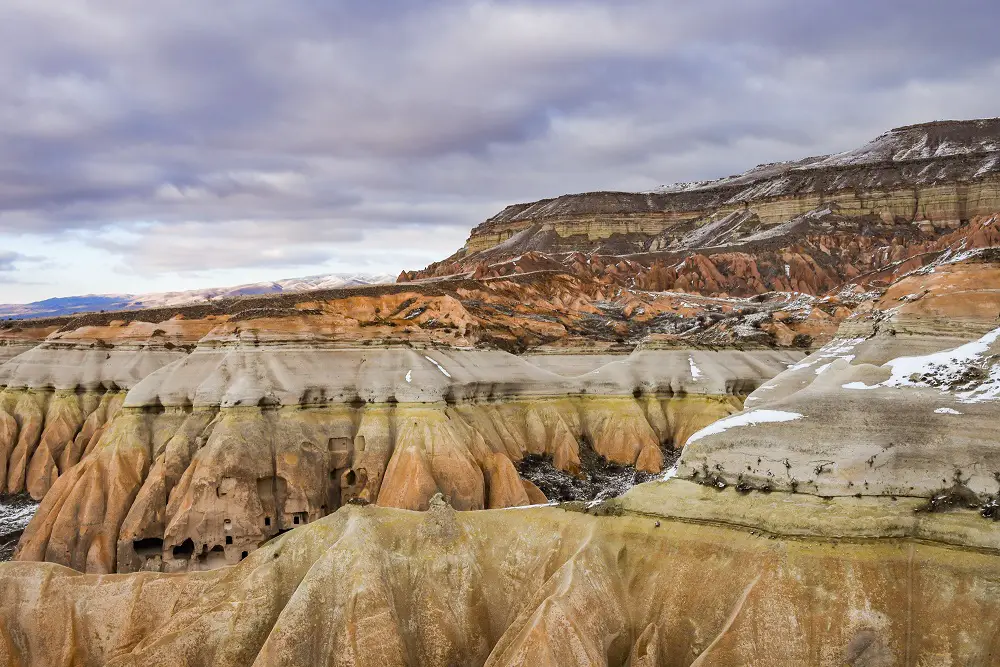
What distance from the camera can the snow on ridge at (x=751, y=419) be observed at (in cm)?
2473

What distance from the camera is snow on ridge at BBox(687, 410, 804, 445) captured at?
24.7 meters

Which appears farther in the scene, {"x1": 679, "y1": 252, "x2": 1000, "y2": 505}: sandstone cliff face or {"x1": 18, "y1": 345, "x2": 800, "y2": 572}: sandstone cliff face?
{"x1": 18, "y1": 345, "x2": 800, "y2": 572}: sandstone cliff face

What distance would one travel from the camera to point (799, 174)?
14612 cm

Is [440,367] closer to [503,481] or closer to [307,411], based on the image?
[307,411]

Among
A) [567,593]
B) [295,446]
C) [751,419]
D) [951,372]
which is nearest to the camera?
[567,593]

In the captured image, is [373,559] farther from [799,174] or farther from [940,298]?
[799,174]

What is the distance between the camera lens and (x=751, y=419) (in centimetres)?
2523

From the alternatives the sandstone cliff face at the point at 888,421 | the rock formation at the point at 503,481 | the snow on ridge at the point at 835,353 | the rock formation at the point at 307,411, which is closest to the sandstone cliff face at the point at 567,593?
the rock formation at the point at 503,481

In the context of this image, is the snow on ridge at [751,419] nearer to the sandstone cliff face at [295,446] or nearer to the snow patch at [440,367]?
the sandstone cliff face at [295,446]

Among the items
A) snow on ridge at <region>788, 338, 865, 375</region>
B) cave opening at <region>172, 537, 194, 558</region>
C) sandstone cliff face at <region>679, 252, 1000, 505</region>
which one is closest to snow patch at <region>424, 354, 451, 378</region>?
cave opening at <region>172, 537, 194, 558</region>

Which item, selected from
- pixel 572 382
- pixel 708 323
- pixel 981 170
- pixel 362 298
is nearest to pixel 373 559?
pixel 572 382

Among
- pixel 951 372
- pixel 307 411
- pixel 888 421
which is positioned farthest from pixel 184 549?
pixel 951 372

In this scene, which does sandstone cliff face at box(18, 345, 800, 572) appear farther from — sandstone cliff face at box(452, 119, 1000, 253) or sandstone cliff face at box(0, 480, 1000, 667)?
sandstone cliff face at box(452, 119, 1000, 253)

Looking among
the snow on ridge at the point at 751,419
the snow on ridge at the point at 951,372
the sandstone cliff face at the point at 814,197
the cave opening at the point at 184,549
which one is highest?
the sandstone cliff face at the point at 814,197
